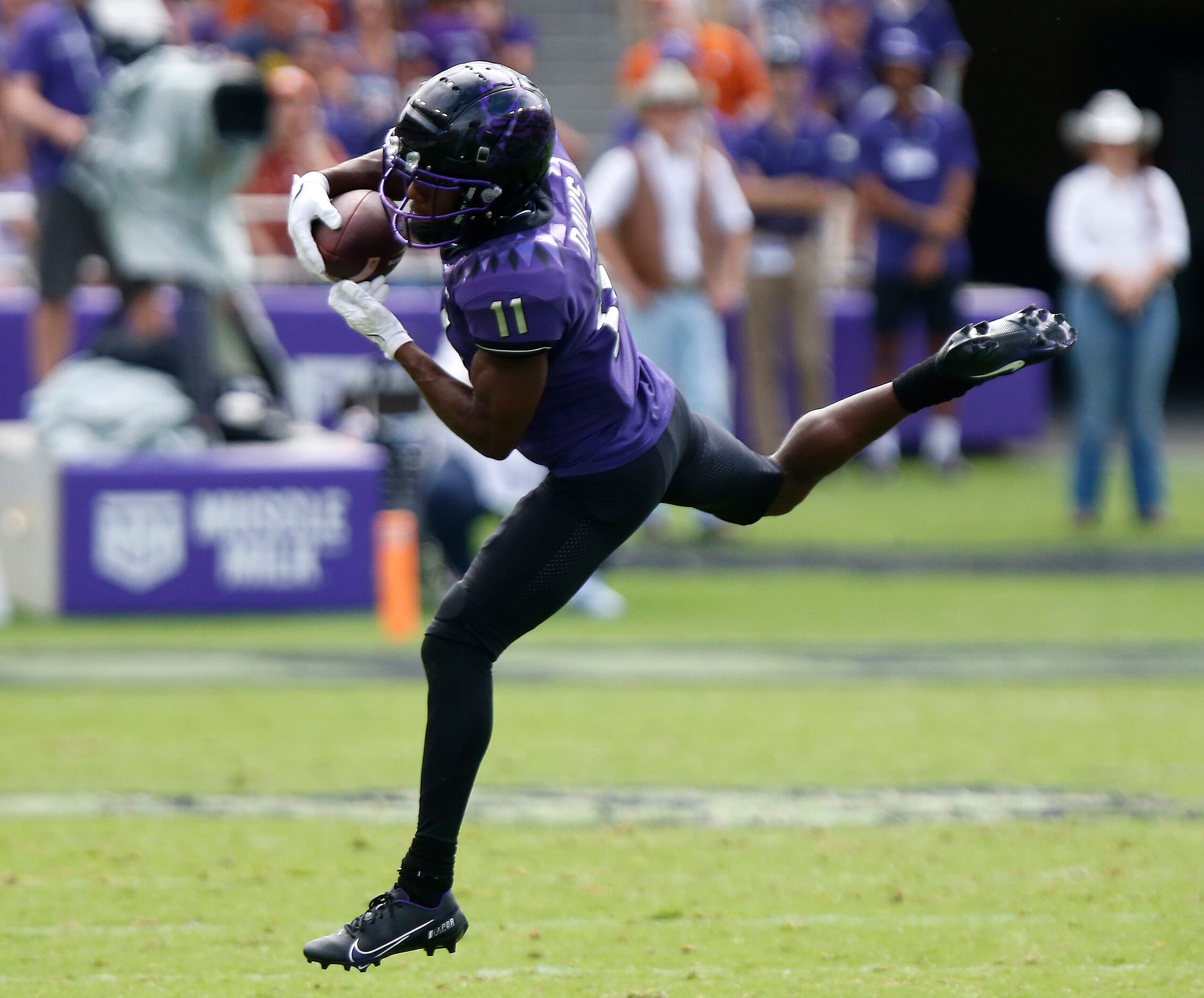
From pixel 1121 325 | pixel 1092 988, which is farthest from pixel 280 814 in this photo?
pixel 1121 325

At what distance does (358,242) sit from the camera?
4445 millimetres

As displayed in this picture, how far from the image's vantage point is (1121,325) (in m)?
11.4

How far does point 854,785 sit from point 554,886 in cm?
140

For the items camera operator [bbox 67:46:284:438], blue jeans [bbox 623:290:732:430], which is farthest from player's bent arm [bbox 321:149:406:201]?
blue jeans [bbox 623:290:732:430]

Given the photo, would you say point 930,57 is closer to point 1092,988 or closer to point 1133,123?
point 1133,123

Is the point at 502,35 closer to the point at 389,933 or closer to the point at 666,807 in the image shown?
the point at 666,807

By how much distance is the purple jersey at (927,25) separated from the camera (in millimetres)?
14523

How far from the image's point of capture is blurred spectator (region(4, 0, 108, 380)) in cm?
1009

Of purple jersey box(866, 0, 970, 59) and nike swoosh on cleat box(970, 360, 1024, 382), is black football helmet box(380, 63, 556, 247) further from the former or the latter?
purple jersey box(866, 0, 970, 59)

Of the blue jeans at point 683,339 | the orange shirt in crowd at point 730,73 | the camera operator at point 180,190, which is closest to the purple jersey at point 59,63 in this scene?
the camera operator at point 180,190

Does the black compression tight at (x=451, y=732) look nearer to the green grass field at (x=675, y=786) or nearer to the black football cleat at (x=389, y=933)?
the black football cleat at (x=389, y=933)

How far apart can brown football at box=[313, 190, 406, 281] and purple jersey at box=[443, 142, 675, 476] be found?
0.66ft

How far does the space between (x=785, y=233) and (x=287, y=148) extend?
11.2 feet

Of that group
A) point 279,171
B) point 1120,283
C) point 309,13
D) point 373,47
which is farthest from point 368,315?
point 309,13
